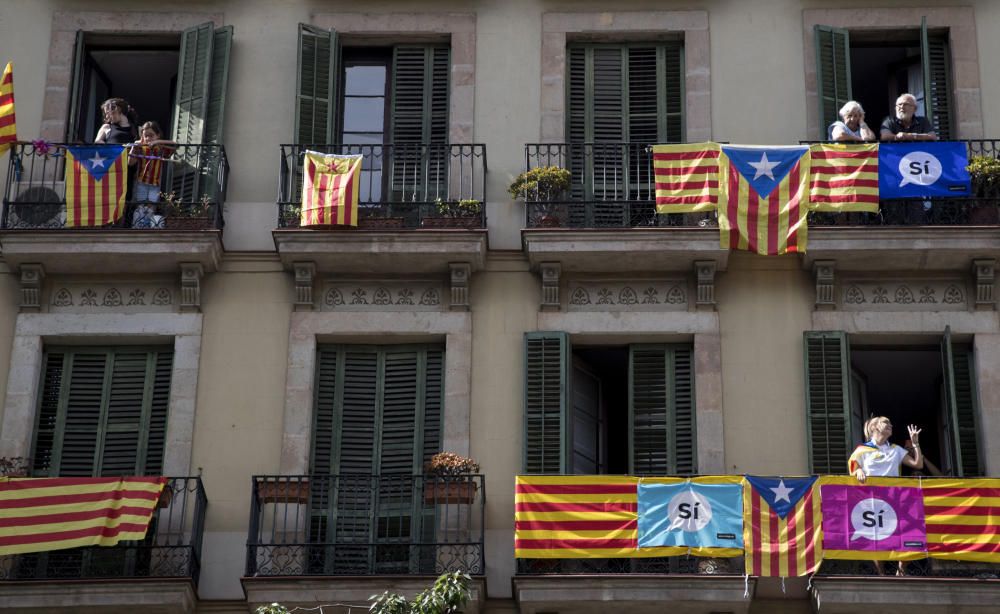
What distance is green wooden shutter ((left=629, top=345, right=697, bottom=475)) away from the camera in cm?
2503

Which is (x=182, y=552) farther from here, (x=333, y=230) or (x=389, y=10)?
(x=389, y=10)

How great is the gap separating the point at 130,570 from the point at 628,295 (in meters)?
6.87

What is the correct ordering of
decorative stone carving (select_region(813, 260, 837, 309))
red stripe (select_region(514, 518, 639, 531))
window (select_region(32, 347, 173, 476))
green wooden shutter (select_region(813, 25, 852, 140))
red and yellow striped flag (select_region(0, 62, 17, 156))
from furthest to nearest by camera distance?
green wooden shutter (select_region(813, 25, 852, 140)) → red and yellow striped flag (select_region(0, 62, 17, 156)) → decorative stone carving (select_region(813, 260, 837, 309)) → window (select_region(32, 347, 173, 476)) → red stripe (select_region(514, 518, 639, 531))

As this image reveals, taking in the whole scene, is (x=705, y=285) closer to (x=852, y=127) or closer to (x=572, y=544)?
(x=852, y=127)

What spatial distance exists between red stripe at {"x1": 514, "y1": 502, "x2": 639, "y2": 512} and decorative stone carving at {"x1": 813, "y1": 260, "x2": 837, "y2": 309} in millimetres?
3709

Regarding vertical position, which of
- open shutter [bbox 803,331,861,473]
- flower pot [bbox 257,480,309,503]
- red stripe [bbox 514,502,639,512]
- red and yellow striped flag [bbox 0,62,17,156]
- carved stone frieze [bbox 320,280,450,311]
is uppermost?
red and yellow striped flag [bbox 0,62,17,156]

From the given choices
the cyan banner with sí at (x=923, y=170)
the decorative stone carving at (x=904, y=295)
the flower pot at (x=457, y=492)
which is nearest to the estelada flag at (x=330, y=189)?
the flower pot at (x=457, y=492)

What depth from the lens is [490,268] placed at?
84.9ft

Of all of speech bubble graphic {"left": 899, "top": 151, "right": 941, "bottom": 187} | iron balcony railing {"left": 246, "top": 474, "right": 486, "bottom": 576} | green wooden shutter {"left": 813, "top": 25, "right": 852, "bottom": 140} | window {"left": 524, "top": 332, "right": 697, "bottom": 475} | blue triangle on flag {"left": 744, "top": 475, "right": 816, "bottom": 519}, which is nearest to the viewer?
blue triangle on flag {"left": 744, "top": 475, "right": 816, "bottom": 519}

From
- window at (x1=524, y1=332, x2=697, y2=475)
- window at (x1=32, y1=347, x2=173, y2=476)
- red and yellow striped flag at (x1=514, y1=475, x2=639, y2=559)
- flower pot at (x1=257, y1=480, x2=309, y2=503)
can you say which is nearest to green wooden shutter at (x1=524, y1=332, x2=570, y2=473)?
window at (x1=524, y1=332, x2=697, y2=475)

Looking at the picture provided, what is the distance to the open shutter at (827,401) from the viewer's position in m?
24.7

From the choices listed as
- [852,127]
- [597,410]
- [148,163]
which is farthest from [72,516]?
[852,127]

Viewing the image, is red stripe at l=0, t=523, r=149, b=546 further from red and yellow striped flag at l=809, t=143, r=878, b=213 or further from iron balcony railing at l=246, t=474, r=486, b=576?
red and yellow striped flag at l=809, t=143, r=878, b=213

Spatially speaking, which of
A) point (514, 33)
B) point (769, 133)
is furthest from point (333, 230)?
point (769, 133)
